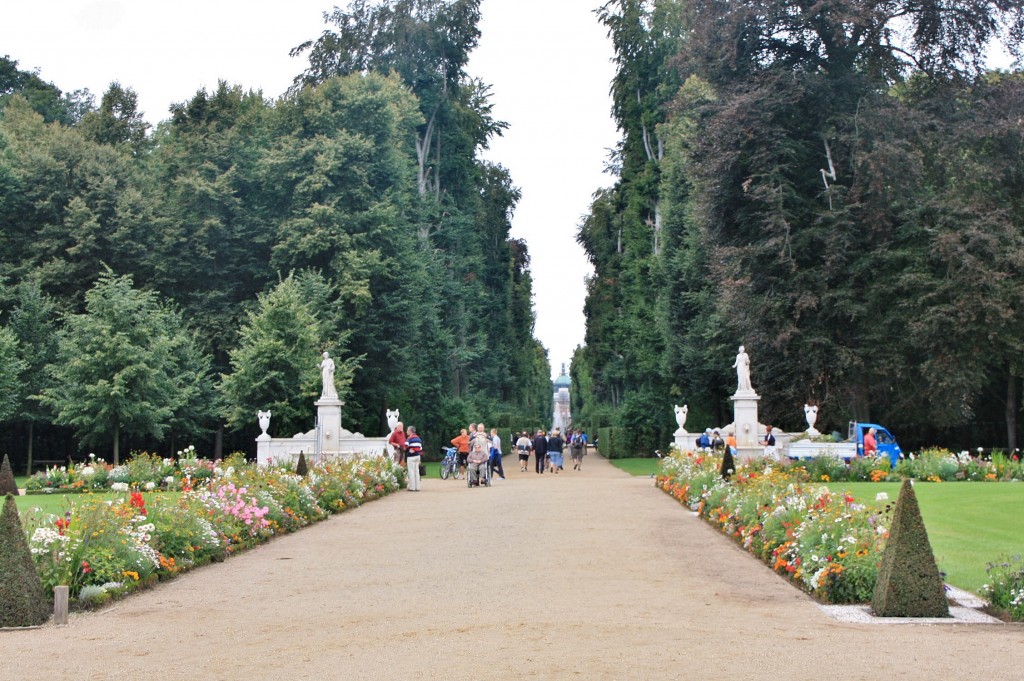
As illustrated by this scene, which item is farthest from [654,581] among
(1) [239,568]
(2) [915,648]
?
(1) [239,568]

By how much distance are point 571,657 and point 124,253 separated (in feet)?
127

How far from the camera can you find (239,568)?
12.9m

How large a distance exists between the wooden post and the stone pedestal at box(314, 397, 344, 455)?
73.6 ft

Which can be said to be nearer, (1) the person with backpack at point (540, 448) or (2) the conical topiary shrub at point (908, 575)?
(2) the conical topiary shrub at point (908, 575)

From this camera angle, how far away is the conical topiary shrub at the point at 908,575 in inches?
352

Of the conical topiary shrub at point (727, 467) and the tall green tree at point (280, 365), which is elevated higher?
the tall green tree at point (280, 365)

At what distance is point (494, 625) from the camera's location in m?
9.02

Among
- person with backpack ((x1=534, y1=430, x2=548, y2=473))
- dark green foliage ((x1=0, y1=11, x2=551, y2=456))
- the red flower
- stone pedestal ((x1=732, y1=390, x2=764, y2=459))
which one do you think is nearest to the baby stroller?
stone pedestal ((x1=732, y1=390, x2=764, y2=459))

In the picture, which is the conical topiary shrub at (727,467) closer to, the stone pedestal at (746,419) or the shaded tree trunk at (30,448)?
the stone pedestal at (746,419)

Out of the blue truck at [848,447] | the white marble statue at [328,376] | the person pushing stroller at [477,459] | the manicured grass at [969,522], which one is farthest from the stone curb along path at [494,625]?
the white marble statue at [328,376]

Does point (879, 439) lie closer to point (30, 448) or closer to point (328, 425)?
point (328, 425)

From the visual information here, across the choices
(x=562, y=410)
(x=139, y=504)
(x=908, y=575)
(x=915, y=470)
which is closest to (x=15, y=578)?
(x=139, y=504)

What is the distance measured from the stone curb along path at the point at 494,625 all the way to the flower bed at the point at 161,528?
33cm

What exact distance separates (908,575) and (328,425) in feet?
80.5
